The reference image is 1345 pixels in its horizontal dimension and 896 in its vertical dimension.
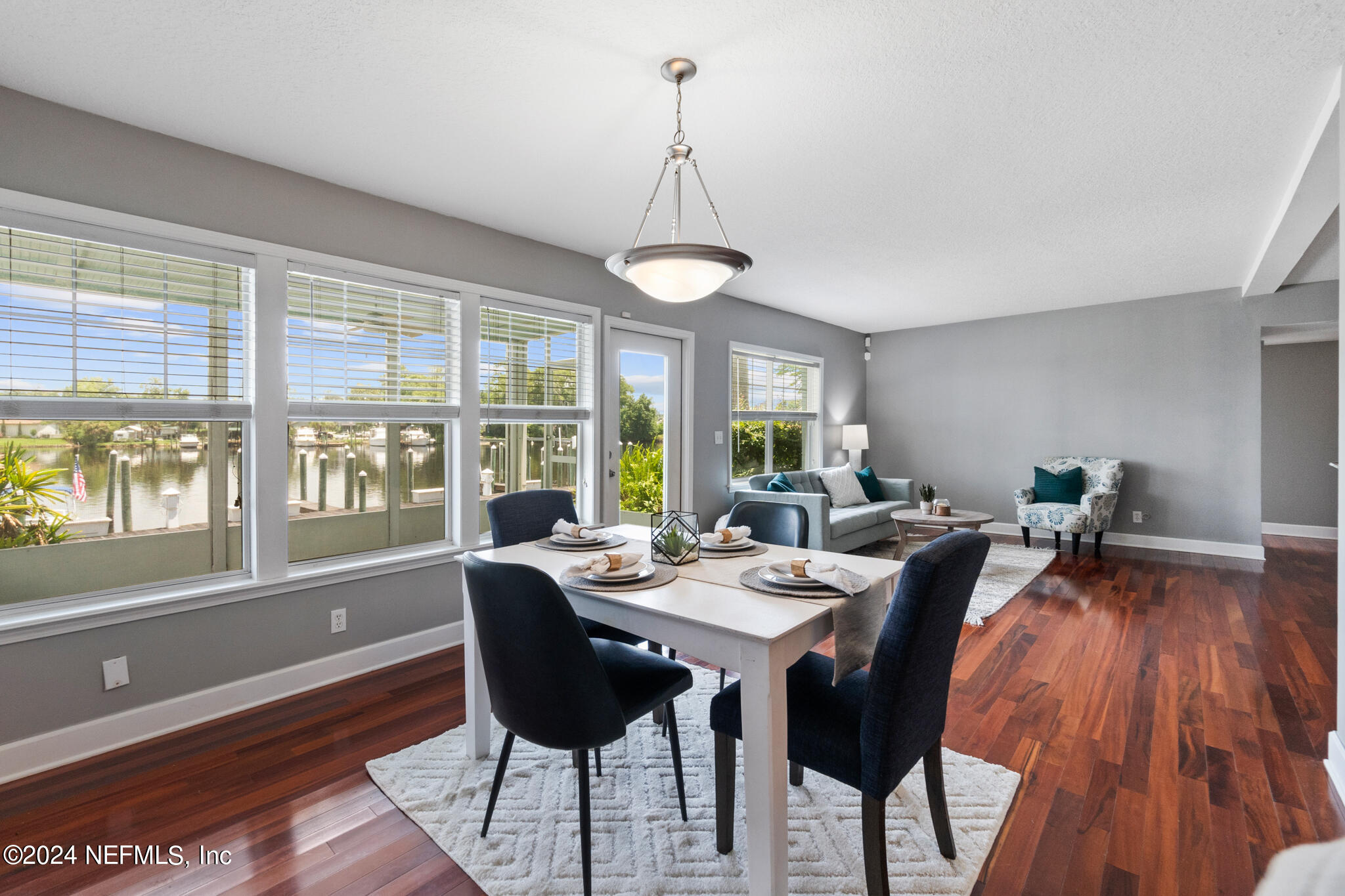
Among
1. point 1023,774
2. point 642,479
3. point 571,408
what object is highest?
point 571,408

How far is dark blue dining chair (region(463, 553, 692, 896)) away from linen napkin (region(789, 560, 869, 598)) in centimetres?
60

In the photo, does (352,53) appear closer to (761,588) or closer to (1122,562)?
(761,588)

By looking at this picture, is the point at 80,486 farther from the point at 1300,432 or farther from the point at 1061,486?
the point at 1300,432

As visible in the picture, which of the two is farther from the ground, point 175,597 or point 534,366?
point 534,366

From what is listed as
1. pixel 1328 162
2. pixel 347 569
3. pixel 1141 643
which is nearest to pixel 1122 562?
pixel 1141 643

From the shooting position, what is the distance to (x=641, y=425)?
4.57 m

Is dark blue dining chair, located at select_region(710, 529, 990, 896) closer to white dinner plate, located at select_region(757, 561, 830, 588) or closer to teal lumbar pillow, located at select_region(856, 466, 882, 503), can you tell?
white dinner plate, located at select_region(757, 561, 830, 588)

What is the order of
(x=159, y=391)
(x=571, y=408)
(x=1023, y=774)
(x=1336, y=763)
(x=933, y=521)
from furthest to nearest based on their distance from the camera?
(x=933, y=521) → (x=571, y=408) → (x=159, y=391) → (x=1023, y=774) → (x=1336, y=763)

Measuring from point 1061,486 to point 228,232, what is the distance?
667 centimetres

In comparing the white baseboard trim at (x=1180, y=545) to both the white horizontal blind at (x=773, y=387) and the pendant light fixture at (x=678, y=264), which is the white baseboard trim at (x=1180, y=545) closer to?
the white horizontal blind at (x=773, y=387)

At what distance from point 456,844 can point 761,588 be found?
3.84 feet

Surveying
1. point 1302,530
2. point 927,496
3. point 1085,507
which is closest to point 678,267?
point 927,496

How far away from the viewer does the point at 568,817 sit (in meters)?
1.93

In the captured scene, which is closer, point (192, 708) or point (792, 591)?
point (792, 591)
